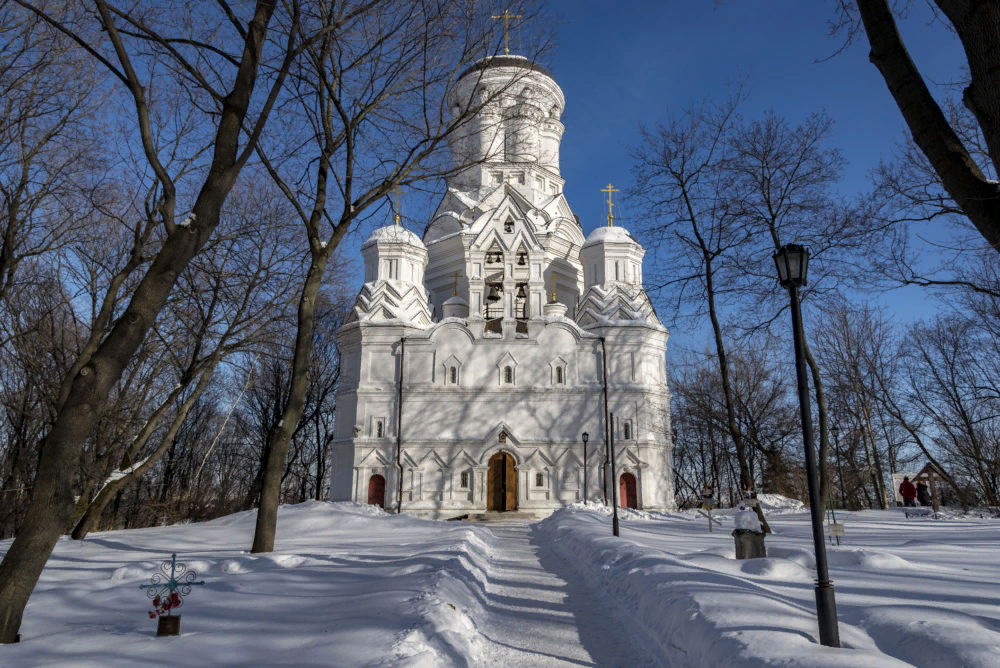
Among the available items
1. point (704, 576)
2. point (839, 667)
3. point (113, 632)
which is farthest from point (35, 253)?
point (839, 667)

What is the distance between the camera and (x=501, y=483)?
29594 millimetres

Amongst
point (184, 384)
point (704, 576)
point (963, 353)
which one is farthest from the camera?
point (963, 353)

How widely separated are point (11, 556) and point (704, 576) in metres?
6.58

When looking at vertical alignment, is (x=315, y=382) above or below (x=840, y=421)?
above

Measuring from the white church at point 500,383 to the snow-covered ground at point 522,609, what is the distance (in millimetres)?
17228

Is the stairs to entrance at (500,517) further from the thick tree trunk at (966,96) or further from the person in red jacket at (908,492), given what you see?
the thick tree trunk at (966,96)

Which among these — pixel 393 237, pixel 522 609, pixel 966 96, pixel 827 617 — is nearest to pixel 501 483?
pixel 393 237

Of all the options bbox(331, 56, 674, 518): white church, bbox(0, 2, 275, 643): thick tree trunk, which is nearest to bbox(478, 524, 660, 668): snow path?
bbox(0, 2, 275, 643): thick tree trunk

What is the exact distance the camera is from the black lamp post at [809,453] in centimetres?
488

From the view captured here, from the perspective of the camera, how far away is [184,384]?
15969 mm

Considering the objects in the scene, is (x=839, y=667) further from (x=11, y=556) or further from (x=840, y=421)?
(x=840, y=421)

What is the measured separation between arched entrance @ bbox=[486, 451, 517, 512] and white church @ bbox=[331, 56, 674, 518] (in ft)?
0.21

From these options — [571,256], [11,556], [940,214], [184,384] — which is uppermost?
[571,256]

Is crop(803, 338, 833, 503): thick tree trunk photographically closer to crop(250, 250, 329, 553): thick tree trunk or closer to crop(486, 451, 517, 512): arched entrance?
crop(250, 250, 329, 553): thick tree trunk
